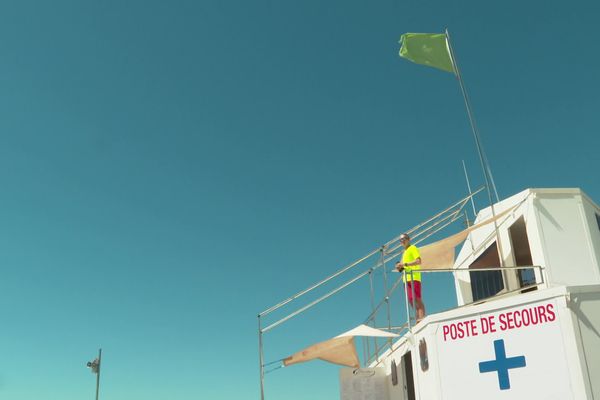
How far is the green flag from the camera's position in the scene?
41.8 ft

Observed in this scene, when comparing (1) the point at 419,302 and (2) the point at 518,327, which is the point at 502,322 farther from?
(1) the point at 419,302

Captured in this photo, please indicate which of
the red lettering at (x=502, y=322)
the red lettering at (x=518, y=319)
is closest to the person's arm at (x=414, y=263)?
the red lettering at (x=502, y=322)

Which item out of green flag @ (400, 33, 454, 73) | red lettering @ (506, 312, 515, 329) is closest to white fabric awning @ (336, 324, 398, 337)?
red lettering @ (506, 312, 515, 329)

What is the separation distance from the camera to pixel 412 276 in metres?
10.1

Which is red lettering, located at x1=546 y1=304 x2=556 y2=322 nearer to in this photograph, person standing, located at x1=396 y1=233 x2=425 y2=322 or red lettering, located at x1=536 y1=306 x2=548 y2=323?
red lettering, located at x1=536 y1=306 x2=548 y2=323

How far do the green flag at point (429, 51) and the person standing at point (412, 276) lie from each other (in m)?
4.22

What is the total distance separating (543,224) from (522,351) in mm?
2881

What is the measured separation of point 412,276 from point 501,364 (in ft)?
7.69

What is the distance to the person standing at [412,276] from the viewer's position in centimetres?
1015

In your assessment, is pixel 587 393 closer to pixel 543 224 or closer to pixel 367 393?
pixel 543 224

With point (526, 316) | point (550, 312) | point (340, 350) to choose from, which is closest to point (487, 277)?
point (340, 350)

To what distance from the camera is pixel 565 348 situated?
7688 mm

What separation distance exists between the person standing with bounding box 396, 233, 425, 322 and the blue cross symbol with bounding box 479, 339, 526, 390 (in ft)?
5.95

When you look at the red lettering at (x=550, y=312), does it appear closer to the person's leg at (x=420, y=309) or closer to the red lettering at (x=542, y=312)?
the red lettering at (x=542, y=312)
